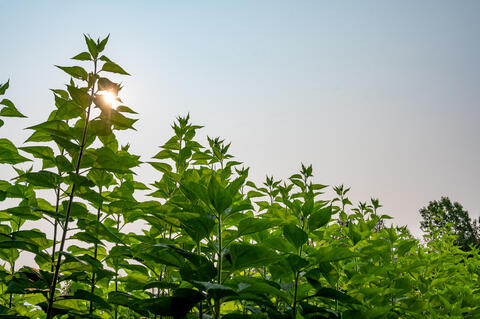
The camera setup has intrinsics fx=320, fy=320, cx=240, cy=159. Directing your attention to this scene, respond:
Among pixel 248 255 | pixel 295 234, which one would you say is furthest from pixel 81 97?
pixel 295 234

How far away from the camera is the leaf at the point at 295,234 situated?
1.62 metres

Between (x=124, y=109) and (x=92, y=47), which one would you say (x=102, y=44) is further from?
(x=124, y=109)

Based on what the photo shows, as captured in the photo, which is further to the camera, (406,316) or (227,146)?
(227,146)

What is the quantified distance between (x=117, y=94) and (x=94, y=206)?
4.22 ft

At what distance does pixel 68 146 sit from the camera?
1.76 meters

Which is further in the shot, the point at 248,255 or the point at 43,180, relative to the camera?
the point at 43,180

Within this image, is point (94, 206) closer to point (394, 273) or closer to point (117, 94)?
point (117, 94)

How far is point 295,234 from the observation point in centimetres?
164

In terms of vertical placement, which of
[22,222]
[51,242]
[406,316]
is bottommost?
[406,316]

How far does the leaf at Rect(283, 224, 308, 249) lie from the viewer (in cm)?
162

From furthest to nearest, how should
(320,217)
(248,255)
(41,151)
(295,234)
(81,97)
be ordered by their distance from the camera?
(41,151), (81,97), (320,217), (295,234), (248,255)

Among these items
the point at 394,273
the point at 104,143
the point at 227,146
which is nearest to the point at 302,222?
the point at 394,273

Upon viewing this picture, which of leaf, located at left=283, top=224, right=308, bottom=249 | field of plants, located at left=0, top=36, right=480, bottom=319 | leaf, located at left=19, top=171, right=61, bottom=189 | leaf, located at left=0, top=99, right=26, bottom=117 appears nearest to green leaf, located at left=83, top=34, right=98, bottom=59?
field of plants, located at left=0, top=36, right=480, bottom=319

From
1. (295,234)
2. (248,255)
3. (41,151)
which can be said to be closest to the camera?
(248,255)
